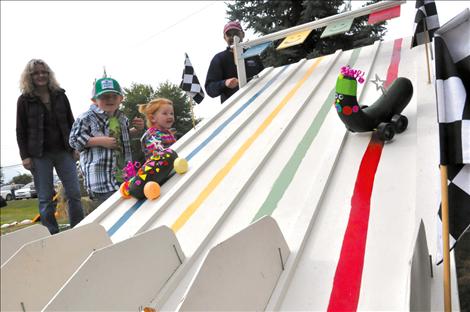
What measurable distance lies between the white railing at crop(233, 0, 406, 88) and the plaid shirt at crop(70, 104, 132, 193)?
1.51 m

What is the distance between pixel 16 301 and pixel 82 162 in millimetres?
1282

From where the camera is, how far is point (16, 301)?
63.9 inches

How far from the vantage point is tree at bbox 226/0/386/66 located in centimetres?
1000

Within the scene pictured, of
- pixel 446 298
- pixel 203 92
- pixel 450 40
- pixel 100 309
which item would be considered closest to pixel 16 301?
pixel 100 309

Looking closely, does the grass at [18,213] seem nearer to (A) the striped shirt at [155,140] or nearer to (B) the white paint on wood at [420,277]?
(A) the striped shirt at [155,140]

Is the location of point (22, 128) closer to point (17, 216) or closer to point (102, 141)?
point (102, 141)

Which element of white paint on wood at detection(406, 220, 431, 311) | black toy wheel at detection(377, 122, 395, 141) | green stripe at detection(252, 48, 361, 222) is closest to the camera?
white paint on wood at detection(406, 220, 431, 311)

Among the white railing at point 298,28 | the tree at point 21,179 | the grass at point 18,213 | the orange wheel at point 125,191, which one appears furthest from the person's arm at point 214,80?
the tree at point 21,179

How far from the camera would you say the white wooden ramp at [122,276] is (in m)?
1.27

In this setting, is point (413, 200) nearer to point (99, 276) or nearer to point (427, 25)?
point (99, 276)

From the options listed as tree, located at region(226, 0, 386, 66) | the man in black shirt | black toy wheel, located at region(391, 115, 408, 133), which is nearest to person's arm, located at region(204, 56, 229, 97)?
the man in black shirt

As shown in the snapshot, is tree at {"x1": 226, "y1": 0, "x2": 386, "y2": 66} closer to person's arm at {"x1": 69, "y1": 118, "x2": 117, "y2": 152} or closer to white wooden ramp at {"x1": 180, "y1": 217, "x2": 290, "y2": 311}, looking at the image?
person's arm at {"x1": 69, "y1": 118, "x2": 117, "y2": 152}

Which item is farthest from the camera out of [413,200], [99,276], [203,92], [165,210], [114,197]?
[203,92]

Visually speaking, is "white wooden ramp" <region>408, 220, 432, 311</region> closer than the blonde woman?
Yes
